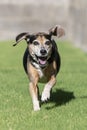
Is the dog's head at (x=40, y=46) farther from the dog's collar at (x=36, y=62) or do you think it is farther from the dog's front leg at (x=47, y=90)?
the dog's front leg at (x=47, y=90)

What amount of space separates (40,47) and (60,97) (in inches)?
75.9

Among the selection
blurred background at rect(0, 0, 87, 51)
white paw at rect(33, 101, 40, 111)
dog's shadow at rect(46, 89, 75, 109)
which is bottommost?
blurred background at rect(0, 0, 87, 51)

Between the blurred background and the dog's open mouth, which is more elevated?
the dog's open mouth

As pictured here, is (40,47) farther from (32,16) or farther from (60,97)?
(32,16)

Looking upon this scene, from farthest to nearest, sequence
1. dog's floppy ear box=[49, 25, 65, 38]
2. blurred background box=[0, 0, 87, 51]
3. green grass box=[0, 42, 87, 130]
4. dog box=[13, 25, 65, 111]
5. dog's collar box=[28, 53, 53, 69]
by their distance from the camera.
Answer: blurred background box=[0, 0, 87, 51] < dog's floppy ear box=[49, 25, 65, 38] < dog's collar box=[28, 53, 53, 69] < dog box=[13, 25, 65, 111] < green grass box=[0, 42, 87, 130]

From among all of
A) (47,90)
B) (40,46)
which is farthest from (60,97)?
(40,46)

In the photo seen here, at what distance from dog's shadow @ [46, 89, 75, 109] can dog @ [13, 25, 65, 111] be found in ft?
1.39

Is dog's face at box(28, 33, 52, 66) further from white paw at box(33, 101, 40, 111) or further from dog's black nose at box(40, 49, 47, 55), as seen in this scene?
white paw at box(33, 101, 40, 111)

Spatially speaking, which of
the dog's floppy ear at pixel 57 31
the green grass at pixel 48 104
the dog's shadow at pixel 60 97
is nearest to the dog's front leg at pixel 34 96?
the green grass at pixel 48 104

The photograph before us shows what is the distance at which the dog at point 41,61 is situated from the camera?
920cm

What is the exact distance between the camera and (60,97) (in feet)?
35.5

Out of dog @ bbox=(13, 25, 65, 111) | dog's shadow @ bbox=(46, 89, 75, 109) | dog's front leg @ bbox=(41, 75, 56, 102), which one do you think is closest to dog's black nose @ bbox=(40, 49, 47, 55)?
dog @ bbox=(13, 25, 65, 111)

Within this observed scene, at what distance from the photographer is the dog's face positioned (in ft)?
29.8

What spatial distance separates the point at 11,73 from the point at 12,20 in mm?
14522
